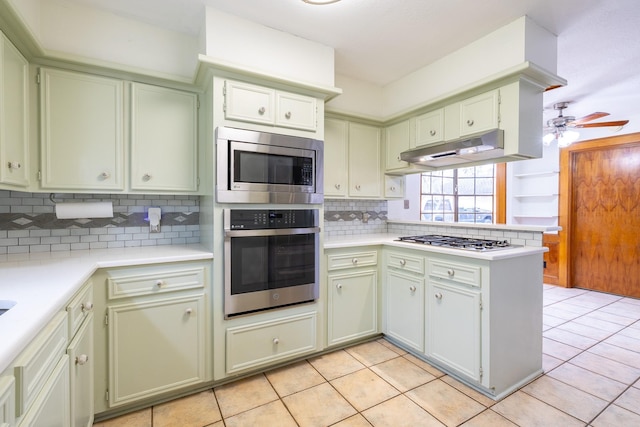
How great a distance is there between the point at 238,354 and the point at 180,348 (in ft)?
1.24

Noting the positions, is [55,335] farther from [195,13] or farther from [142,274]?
[195,13]

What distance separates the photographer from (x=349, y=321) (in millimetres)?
2639

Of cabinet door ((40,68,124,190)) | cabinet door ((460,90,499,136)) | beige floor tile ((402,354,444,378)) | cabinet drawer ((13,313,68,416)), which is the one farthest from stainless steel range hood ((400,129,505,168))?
cabinet drawer ((13,313,68,416))

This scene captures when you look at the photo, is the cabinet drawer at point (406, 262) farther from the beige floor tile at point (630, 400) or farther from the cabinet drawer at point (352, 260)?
the beige floor tile at point (630, 400)

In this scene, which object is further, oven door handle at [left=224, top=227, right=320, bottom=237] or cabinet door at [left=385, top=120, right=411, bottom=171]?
cabinet door at [left=385, top=120, right=411, bottom=171]

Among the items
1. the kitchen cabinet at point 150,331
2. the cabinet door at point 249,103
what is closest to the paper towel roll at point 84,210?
the kitchen cabinet at point 150,331

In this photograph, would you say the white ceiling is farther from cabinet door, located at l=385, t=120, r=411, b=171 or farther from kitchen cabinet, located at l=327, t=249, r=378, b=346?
kitchen cabinet, located at l=327, t=249, r=378, b=346

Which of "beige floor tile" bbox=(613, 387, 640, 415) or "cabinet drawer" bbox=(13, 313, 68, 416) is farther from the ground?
"cabinet drawer" bbox=(13, 313, 68, 416)

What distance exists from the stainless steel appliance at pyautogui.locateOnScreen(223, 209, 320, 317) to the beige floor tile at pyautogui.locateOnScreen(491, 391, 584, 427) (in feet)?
4.53

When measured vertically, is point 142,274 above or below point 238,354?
above

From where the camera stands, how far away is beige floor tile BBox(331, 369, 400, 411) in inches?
77.1

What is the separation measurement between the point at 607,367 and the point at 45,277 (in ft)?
12.1

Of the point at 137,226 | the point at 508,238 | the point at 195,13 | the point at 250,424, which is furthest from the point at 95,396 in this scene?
the point at 508,238

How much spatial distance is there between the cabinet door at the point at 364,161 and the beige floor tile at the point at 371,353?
1.39m
